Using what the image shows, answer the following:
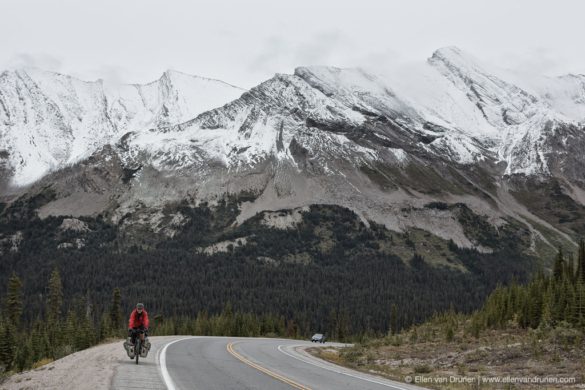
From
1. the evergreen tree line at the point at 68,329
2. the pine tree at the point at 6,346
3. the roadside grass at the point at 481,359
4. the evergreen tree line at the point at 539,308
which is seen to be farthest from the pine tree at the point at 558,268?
the pine tree at the point at 6,346

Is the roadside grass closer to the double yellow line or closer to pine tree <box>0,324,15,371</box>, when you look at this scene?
the double yellow line

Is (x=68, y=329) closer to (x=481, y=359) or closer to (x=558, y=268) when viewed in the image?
(x=558, y=268)

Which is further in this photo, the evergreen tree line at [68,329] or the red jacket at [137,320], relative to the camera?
the evergreen tree line at [68,329]

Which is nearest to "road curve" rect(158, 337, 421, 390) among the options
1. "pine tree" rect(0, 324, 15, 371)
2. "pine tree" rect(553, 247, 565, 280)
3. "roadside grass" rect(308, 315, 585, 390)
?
"roadside grass" rect(308, 315, 585, 390)

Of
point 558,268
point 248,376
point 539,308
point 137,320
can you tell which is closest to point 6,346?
point 137,320

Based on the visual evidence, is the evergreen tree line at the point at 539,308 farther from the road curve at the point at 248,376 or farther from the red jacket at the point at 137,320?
the red jacket at the point at 137,320

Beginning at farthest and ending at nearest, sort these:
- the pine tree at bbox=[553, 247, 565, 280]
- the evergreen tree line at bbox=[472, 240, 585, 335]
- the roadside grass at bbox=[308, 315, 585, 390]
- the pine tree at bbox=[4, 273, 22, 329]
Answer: the pine tree at bbox=[4, 273, 22, 329] → the pine tree at bbox=[553, 247, 565, 280] → the evergreen tree line at bbox=[472, 240, 585, 335] → the roadside grass at bbox=[308, 315, 585, 390]

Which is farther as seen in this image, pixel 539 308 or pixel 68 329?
pixel 68 329

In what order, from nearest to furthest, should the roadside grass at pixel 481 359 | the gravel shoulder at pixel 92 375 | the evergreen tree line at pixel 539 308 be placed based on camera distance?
1. the gravel shoulder at pixel 92 375
2. the roadside grass at pixel 481 359
3. the evergreen tree line at pixel 539 308

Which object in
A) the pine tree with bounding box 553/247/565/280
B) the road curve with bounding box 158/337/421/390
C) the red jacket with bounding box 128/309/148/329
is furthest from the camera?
the pine tree with bounding box 553/247/565/280

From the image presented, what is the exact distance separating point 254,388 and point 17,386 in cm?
912

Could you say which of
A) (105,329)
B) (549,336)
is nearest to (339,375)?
(549,336)

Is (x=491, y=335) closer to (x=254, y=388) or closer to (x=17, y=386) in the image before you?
(x=254, y=388)

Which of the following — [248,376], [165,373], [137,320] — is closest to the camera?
[165,373]
